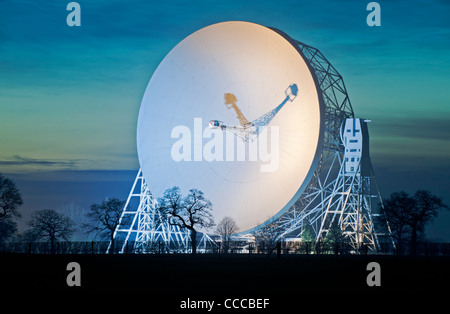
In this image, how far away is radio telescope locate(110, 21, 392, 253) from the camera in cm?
5969

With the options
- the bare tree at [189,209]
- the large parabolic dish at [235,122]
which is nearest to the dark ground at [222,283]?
the large parabolic dish at [235,122]

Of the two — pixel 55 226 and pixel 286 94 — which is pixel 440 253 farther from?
pixel 55 226

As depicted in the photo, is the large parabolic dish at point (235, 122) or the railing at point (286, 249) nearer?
the large parabolic dish at point (235, 122)

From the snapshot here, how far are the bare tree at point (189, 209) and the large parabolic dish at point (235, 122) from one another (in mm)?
904

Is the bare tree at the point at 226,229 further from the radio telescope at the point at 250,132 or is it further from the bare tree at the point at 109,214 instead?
the bare tree at the point at 109,214

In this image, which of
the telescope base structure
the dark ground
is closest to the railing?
the telescope base structure

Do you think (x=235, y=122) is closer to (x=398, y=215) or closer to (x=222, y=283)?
(x=398, y=215)

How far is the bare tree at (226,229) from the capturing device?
65.6 m

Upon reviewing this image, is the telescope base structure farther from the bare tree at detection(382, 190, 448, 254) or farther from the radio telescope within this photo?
the bare tree at detection(382, 190, 448, 254)

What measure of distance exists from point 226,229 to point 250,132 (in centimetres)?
1017

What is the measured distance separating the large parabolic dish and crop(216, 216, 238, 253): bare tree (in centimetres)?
63

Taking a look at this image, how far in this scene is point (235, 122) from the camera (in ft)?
211
